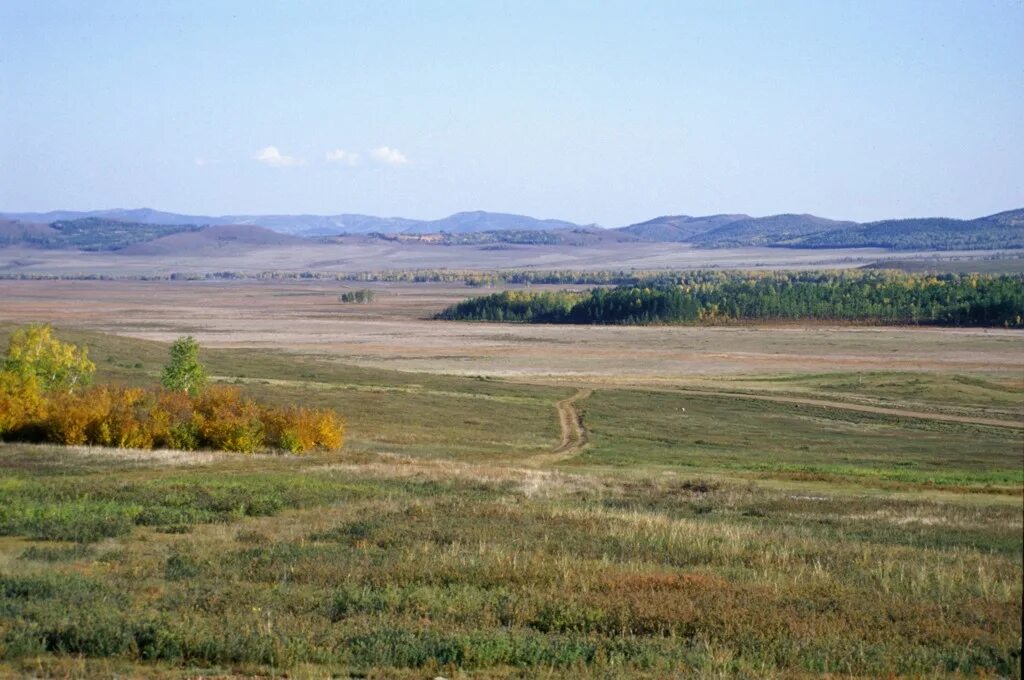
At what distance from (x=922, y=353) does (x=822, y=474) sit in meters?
71.6

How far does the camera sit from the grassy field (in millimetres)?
11203

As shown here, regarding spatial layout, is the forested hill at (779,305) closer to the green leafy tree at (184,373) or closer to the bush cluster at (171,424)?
the green leafy tree at (184,373)

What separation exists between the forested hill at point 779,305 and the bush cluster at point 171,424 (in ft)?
350

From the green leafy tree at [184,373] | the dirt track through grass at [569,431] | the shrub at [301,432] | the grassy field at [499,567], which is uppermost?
the grassy field at [499,567]

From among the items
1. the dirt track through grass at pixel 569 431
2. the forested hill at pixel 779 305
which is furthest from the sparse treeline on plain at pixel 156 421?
the forested hill at pixel 779 305

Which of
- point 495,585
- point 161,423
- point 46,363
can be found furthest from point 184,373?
point 495,585

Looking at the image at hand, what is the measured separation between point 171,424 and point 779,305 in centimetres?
12724

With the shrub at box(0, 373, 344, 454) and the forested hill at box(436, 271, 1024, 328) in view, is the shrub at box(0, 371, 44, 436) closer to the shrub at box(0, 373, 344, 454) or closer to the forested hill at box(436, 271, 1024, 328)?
the shrub at box(0, 373, 344, 454)

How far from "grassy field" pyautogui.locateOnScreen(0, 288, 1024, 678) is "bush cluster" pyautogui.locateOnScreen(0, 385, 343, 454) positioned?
3679mm

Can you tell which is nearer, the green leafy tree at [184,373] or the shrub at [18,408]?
the shrub at [18,408]

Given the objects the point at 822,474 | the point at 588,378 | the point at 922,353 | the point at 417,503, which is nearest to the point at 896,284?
the point at 922,353

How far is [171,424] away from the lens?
41.6 meters

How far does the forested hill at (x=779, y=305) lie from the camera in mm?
136125

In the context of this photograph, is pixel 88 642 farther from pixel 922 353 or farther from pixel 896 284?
pixel 896 284
